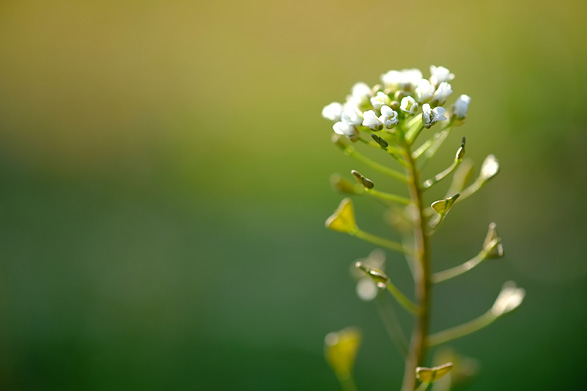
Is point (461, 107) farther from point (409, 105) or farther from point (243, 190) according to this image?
point (243, 190)

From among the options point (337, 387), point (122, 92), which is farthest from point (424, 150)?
point (122, 92)

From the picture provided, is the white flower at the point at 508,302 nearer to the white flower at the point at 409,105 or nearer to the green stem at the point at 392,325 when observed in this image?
the green stem at the point at 392,325

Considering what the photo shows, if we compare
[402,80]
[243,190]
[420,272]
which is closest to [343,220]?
[420,272]

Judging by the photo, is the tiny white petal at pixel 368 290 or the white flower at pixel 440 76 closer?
the white flower at pixel 440 76

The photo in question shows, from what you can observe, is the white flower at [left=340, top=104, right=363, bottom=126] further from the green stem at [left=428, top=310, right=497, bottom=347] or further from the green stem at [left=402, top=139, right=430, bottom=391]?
the green stem at [left=428, top=310, right=497, bottom=347]

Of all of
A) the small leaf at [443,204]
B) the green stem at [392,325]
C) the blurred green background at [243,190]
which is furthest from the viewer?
the blurred green background at [243,190]

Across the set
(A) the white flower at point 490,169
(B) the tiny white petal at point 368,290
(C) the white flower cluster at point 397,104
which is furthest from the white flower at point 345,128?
(B) the tiny white petal at point 368,290
